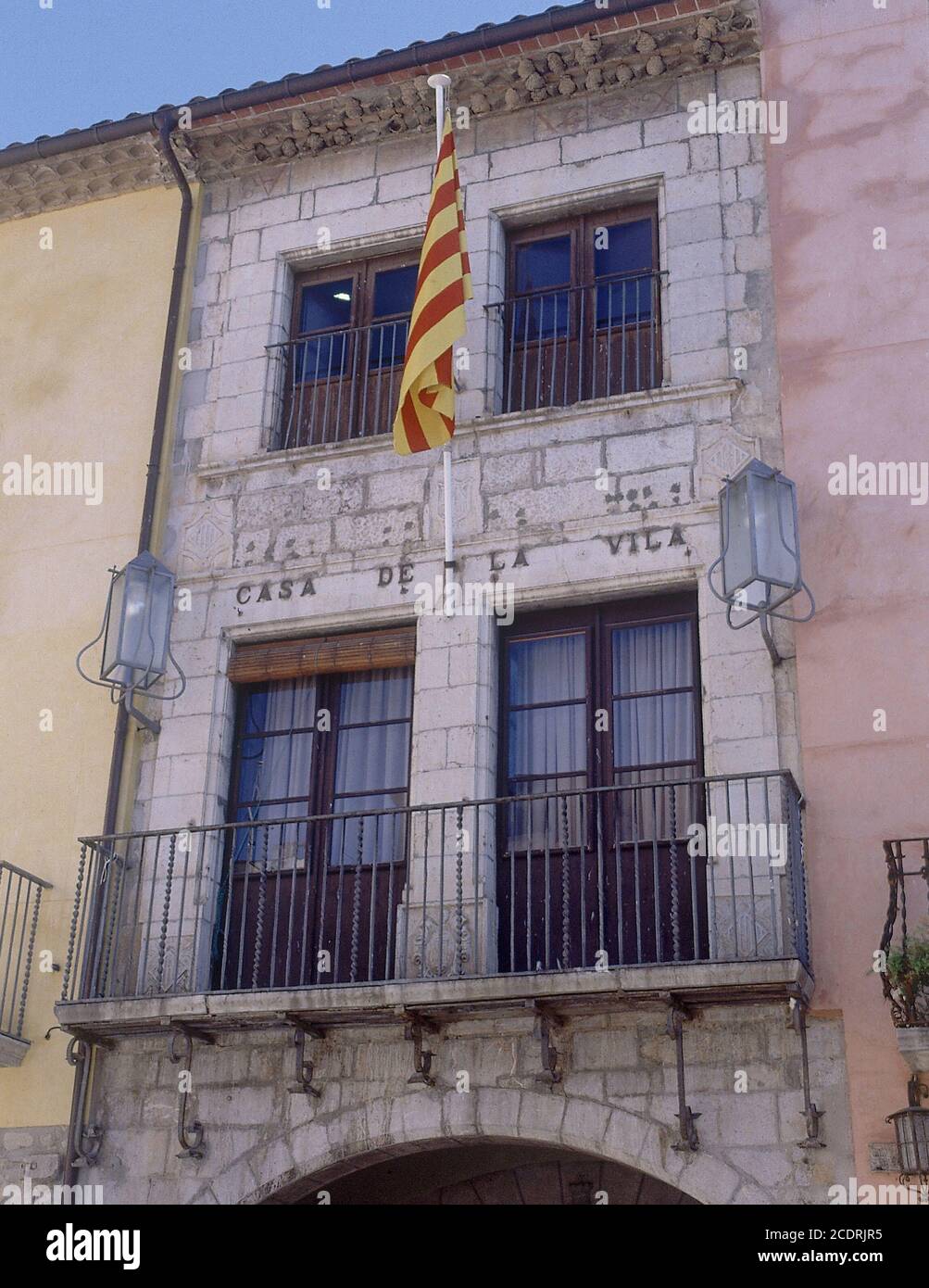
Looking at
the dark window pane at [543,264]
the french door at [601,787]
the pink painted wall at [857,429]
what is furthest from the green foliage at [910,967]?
the dark window pane at [543,264]

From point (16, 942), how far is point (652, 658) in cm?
397

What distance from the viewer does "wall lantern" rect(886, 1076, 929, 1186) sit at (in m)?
7.77

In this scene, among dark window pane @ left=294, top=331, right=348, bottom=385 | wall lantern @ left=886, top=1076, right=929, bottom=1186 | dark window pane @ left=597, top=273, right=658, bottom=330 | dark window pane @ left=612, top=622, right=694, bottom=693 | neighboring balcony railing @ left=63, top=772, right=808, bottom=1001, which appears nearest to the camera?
wall lantern @ left=886, top=1076, right=929, bottom=1186

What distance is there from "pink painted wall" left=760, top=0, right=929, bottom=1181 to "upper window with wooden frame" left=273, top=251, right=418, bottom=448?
2.48 metres

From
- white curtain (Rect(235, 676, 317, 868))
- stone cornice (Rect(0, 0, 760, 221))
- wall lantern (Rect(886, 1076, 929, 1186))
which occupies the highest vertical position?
stone cornice (Rect(0, 0, 760, 221))

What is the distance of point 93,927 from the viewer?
948 cm

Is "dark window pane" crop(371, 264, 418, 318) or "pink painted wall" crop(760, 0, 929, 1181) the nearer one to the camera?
"pink painted wall" crop(760, 0, 929, 1181)

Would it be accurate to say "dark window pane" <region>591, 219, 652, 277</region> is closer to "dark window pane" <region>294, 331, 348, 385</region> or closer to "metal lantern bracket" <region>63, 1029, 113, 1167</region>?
"dark window pane" <region>294, 331, 348, 385</region>

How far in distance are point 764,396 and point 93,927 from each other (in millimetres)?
4745

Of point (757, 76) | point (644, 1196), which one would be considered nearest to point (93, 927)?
point (644, 1196)

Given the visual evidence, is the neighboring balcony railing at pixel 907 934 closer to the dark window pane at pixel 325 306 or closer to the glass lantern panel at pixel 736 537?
the glass lantern panel at pixel 736 537

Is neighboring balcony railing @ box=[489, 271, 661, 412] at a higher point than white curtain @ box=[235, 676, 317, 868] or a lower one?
higher

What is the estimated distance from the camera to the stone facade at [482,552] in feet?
27.9

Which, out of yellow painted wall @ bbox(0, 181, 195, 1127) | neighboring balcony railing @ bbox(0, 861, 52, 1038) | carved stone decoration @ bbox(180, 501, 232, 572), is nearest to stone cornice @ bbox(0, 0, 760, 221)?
yellow painted wall @ bbox(0, 181, 195, 1127)
